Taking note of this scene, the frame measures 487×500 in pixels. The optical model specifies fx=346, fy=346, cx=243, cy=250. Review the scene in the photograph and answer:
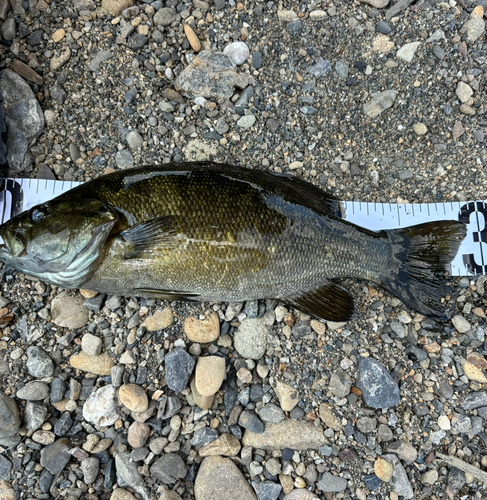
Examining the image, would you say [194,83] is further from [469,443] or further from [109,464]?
[469,443]

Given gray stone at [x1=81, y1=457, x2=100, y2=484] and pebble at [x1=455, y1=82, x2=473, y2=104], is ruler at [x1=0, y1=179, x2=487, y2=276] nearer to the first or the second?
pebble at [x1=455, y1=82, x2=473, y2=104]

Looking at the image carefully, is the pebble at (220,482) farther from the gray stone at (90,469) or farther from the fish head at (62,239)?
the fish head at (62,239)

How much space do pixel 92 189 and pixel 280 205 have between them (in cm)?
134

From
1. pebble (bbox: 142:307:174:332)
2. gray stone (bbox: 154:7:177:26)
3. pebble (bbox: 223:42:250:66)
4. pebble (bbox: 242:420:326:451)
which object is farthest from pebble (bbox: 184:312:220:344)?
gray stone (bbox: 154:7:177:26)

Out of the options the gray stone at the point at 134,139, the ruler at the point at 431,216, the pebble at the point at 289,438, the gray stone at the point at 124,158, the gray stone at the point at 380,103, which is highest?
the gray stone at the point at 380,103

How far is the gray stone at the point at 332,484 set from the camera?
8.30ft

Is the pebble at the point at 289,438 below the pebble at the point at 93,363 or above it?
below

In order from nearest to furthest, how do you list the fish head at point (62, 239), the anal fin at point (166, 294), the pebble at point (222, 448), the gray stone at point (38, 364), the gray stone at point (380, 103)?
the fish head at point (62, 239) → the anal fin at point (166, 294) → the pebble at point (222, 448) → the gray stone at point (38, 364) → the gray stone at point (380, 103)

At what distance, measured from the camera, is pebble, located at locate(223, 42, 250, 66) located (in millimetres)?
3025

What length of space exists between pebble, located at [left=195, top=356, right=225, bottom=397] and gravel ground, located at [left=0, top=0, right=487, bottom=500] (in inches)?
0.7

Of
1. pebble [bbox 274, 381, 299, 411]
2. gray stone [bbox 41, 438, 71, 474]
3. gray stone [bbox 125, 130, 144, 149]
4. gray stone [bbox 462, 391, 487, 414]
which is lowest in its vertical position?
gray stone [bbox 41, 438, 71, 474]

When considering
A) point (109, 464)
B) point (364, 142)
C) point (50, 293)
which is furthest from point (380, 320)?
point (50, 293)

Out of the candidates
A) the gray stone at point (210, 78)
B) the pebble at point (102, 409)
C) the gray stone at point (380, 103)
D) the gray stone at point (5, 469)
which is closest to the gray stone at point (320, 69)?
the gray stone at point (380, 103)

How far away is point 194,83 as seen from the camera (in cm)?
297
